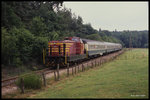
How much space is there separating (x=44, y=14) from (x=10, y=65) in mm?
17122

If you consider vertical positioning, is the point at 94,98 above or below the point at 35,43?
below

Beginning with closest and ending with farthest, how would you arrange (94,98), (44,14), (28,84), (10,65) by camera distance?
(94,98), (28,84), (10,65), (44,14)

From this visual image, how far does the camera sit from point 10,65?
17172 millimetres

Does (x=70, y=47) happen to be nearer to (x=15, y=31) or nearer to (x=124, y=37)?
(x=15, y=31)

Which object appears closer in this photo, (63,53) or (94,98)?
(94,98)

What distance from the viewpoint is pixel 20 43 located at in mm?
18641

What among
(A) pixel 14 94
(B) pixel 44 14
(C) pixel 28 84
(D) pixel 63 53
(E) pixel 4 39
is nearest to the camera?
(A) pixel 14 94

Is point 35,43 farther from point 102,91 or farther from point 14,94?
point 102,91

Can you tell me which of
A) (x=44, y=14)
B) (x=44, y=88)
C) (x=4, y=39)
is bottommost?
(x=44, y=88)

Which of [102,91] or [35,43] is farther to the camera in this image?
[35,43]

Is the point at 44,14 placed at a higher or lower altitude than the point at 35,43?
higher

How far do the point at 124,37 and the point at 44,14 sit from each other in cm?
10849

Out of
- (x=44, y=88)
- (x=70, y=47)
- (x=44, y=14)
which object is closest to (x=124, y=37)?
(x=44, y=14)

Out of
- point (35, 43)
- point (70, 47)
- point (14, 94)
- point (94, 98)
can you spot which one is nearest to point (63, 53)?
point (70, 47)
